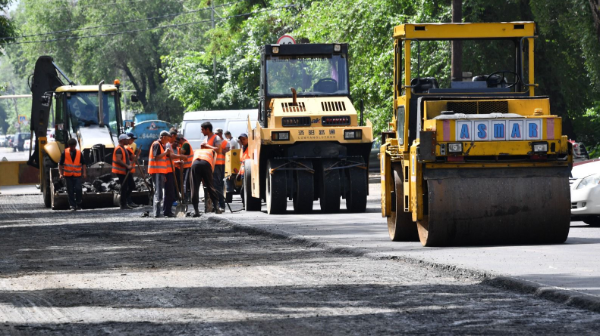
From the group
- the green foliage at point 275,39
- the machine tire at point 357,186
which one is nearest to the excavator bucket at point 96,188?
the green foliage at point 275,39

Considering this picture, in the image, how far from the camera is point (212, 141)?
22.2 metres

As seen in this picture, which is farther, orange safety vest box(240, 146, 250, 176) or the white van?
the white van

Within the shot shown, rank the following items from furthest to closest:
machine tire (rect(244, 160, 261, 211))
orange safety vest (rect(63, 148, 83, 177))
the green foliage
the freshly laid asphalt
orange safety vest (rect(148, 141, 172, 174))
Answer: the green foliage → orange safety vest (rect(63, 148, 83, 177)) → machine tire (rect(244, 160, 261, 211)) → orange safety vest (rect(148, 141, 172, 174)) → the freshly laid asphalt

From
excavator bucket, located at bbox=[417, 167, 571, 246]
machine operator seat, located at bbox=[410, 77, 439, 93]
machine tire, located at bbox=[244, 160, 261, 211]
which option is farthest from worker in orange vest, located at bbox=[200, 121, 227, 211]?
excavator bucket, located at bbox=[417, 167, 571, 246]

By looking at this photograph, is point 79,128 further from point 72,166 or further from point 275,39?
point 275,39

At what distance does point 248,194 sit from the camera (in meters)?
22.0

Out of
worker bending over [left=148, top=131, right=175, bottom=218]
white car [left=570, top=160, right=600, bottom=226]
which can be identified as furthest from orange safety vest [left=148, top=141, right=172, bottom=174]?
white car [left=570, top=160, right=600, bottom=226]

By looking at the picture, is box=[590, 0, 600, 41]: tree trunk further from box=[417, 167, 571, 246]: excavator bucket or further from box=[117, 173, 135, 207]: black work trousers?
box=[117, 173, 135, 207]: black work trousers

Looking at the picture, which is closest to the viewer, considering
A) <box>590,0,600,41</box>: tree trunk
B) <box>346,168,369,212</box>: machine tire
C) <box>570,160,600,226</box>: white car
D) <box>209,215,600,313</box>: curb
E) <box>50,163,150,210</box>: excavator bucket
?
<box>209,215,600,313</box>: curb

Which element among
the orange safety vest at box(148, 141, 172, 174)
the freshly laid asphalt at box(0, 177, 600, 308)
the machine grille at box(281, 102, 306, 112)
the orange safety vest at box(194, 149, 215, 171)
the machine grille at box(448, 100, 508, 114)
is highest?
the machine grille at box(281, 102, 306, 112)

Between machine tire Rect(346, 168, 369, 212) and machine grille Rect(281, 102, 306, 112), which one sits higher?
machine grille Rect(281, 102, 306, 112)

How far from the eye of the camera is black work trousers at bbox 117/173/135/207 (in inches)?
962

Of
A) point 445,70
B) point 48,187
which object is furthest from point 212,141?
point 445,70

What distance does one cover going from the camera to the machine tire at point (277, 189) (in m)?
20.2
